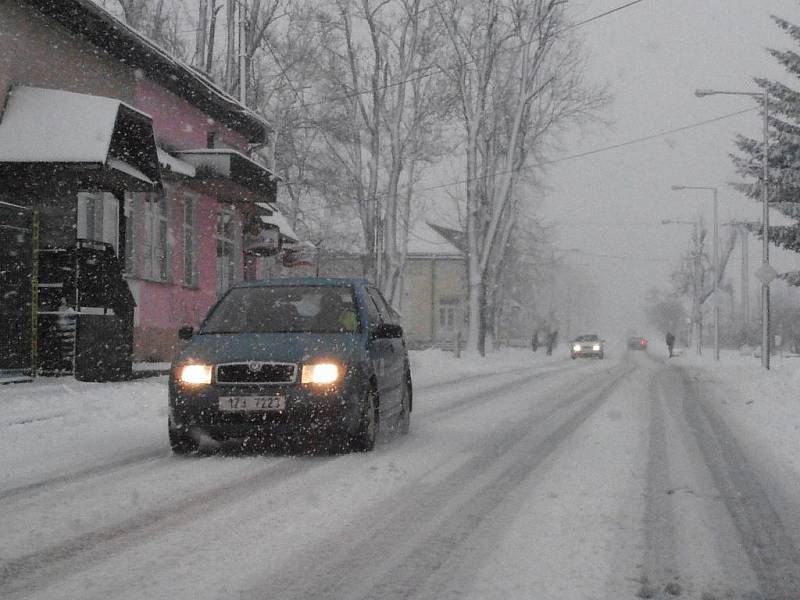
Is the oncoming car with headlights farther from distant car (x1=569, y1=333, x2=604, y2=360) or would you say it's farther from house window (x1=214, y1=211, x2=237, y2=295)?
distant car (x1=569, y1=333, x2=604, y2=360)

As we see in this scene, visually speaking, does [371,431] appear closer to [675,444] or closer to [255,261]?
[675,444]

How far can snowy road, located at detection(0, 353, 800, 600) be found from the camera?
4656 mm

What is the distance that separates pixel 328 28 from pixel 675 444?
99.7 ft

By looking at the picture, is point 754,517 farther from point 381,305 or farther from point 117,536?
point 381,305

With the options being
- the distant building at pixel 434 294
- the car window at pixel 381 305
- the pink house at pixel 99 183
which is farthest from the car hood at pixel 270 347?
the distant building at pixel 434 294

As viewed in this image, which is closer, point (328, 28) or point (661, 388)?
point (661, 388)

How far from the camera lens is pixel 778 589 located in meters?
4.59

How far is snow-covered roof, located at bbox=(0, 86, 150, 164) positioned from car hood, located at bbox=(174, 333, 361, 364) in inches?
290

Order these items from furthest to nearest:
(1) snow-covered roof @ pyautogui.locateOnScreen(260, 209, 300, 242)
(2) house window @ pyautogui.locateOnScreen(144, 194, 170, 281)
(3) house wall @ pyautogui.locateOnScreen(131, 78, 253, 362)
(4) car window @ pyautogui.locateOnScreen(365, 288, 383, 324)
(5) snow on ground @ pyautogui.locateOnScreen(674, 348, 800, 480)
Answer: (1) snow-covered roof @ pyautogui.locateOnScreen(260, 209, 300, 242), (2) house window @ pyautogui.locateOnScreen(144, 194, 170, 281), (3) house wall @ pyautogui.locateOnScreen(131, 78, 253, 362), (4) car window @ pyautogui.locateOnScreen(365, 288, 383, 324), (5) snow on ground @ pyautogui.locateOnScreen(674, 348, 800, 480)

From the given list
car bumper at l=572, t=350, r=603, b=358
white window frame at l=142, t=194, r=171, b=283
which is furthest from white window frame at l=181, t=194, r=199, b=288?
car bumper at l=572, t=350, r=603, b=358

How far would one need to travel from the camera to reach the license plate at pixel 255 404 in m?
8.77

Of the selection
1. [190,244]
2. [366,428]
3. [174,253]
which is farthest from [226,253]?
[366,428]

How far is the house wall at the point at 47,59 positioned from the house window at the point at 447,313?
55.2 metres

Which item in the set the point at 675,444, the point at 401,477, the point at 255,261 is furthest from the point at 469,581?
the point at 255,261
